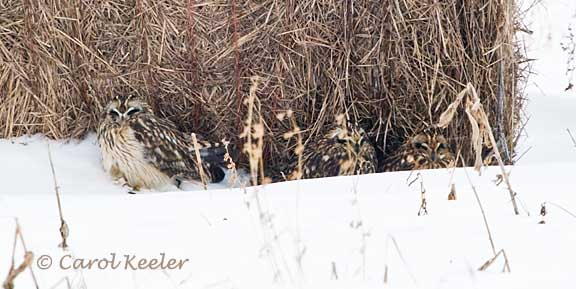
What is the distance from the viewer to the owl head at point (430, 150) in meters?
5.04

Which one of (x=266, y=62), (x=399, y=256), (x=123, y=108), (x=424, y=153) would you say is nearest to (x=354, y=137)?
(x=424, y=153)

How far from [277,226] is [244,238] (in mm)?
167

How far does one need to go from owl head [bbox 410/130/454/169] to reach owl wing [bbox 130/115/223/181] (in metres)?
1.14

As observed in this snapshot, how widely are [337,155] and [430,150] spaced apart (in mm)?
511

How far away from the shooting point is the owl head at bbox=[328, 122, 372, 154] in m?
4.92

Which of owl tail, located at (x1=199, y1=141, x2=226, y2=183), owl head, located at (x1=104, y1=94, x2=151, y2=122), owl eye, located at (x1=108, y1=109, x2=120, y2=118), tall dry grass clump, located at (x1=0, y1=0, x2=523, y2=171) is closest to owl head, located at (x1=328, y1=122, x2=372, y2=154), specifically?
tall dry grass clump, located at (x1=0, y1=0, x2=523, y2=171)

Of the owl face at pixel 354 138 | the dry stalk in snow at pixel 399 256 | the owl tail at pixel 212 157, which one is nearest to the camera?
the dry stalk in snow at pixel 399 256

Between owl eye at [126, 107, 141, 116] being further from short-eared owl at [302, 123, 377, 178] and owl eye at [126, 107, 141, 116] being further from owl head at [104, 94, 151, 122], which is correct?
short-eared owl at [302, 123, 377, 178]

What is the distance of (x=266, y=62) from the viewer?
513 cm

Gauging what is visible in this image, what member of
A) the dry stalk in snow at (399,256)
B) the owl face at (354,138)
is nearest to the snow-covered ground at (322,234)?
the dry stalk in snow at (399,256)

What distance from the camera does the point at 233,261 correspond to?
265 centimetres

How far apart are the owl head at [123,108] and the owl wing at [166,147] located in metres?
0.05

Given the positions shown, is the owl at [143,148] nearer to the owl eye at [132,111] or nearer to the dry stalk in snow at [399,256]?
the owl eye at [132,111]

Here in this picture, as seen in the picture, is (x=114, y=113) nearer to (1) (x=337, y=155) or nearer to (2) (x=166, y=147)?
(2) (x=166, y=147)
